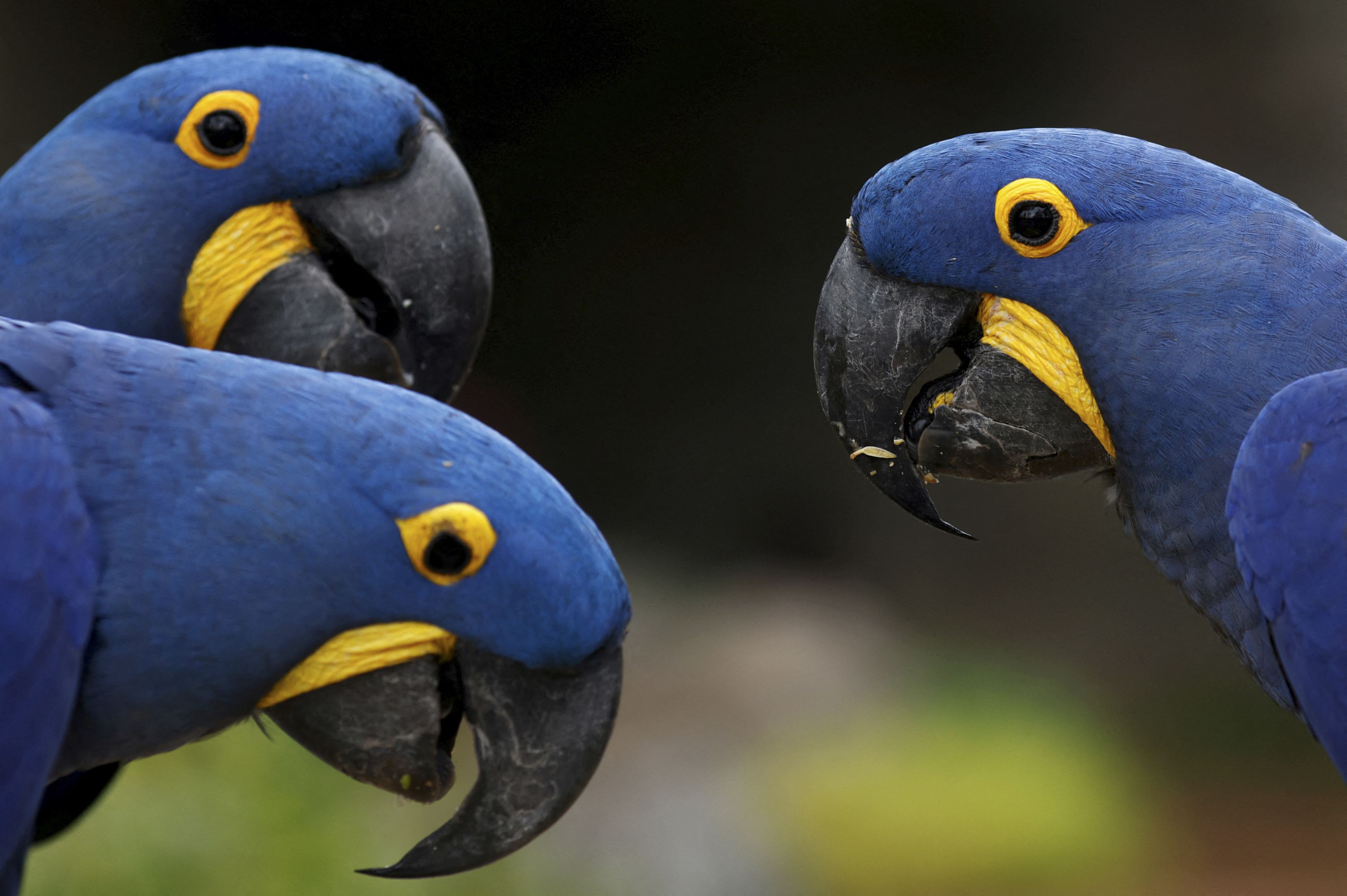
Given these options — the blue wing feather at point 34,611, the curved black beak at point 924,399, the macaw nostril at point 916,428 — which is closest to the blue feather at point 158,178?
the blue wing feather at point 34,611

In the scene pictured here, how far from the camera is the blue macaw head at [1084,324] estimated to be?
1.59 m

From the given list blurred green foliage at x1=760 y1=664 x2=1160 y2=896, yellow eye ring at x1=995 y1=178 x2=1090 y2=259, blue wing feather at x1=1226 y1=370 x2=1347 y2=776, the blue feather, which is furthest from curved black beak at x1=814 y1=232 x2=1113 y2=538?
blurred green foliage at x1=760 y1=664 x2=1160 y2=896

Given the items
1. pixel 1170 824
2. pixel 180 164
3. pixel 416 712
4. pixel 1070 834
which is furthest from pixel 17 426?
pixel 1170 824

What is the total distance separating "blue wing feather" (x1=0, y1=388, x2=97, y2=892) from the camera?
1.24 meters

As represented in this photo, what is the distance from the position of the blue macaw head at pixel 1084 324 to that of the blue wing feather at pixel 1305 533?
0.09 meters

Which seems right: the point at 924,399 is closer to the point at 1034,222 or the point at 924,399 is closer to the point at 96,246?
the point at 1034,222

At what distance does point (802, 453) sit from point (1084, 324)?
4873 millimetres

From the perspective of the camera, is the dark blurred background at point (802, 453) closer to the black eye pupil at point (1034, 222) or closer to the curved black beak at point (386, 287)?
the curved black beak at point (386, 287)

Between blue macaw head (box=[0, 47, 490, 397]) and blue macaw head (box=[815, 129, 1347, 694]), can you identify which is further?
blue macaw head (box=[0, 47, 490, 397])

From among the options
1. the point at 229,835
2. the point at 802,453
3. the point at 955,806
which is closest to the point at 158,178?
the point at 229,835

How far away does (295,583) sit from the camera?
4.49 feet

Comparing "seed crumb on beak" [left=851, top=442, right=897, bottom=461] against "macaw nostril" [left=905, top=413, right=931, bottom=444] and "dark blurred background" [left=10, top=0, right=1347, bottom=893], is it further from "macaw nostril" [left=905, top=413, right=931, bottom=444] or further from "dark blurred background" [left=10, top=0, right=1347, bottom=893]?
"dark blurred background" [left=10, top=0, right=1347, bottom=893]

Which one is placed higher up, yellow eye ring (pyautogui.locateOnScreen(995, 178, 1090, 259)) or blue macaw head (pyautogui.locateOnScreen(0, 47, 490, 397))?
yellow eye ring (pyautogui.locateOnScreen(995, 178, 1090, 259))

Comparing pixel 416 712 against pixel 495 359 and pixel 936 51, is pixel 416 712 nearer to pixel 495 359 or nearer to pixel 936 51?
pixel 936 51
